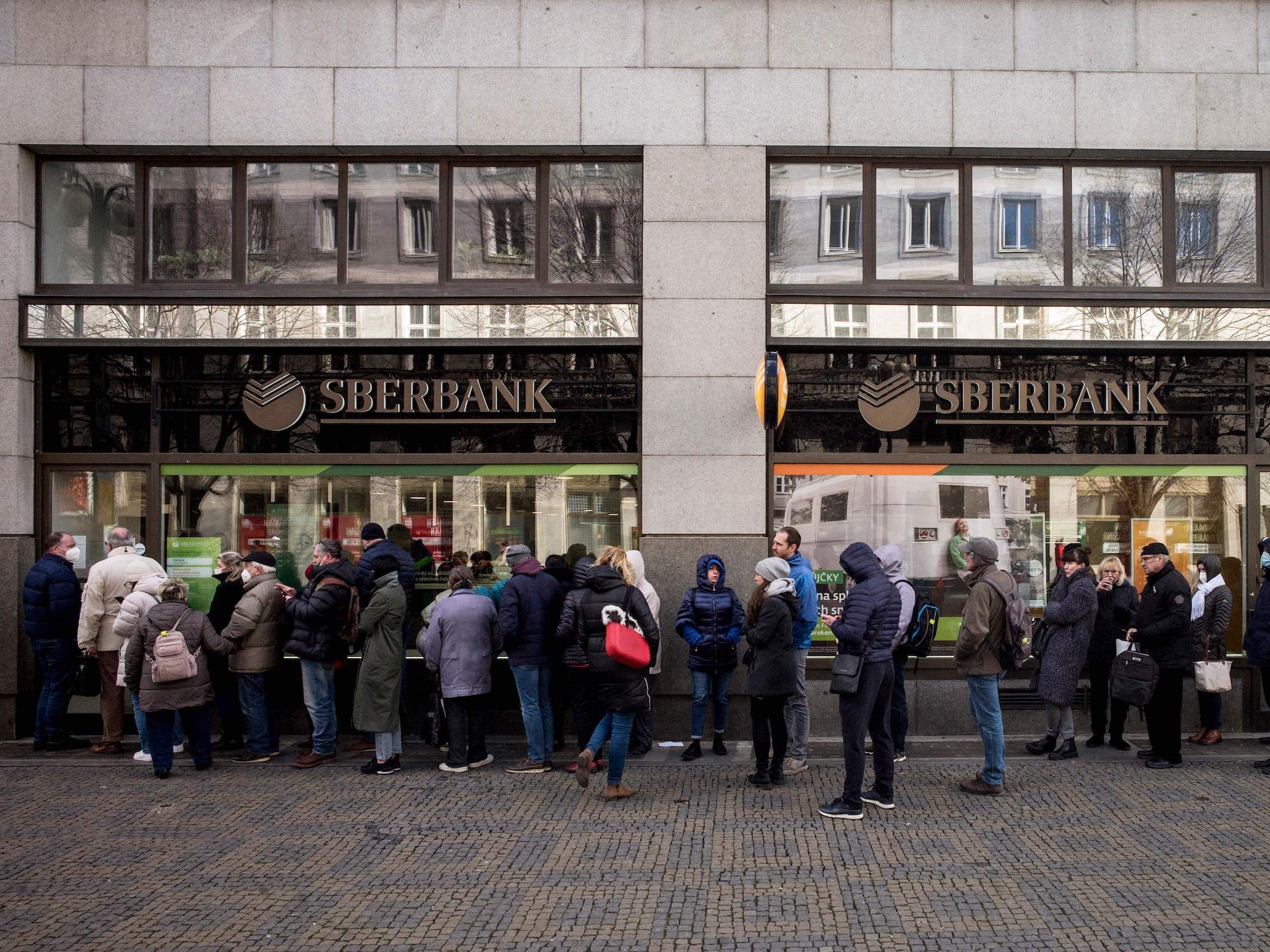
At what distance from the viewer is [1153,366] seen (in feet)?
33.7

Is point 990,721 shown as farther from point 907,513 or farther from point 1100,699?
point 907,513

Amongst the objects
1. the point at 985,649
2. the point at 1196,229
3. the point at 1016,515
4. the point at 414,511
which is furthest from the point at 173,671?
the point at 1196,229

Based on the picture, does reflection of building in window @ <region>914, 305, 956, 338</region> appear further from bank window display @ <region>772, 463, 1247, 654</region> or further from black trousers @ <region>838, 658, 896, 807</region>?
black trousers @ <region>838, 658, 896, 807</region>

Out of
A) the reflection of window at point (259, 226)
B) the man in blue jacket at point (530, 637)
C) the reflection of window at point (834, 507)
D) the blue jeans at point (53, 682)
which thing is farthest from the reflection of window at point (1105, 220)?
the blue jeans at point (53, 682)

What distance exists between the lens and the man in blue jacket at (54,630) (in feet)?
30.8

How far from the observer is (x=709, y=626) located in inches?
342

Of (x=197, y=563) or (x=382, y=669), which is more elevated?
(x=197, y=563)

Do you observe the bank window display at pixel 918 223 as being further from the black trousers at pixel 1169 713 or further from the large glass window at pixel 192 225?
the large glass window at pixel 192 225

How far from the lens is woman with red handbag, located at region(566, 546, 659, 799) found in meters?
7.55

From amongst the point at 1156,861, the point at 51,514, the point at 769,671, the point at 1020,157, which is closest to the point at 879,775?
the point at 769,671

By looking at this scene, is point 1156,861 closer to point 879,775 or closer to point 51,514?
point 879,775

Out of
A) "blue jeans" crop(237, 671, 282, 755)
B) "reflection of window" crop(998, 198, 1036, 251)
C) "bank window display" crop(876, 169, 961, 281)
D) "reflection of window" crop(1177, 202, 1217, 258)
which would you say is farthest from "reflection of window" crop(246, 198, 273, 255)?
"reflection of window" crop(1177, 202, 1217, 258)

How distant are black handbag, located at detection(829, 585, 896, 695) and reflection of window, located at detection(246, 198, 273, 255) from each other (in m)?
7.02

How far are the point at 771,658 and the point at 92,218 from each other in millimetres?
8167
